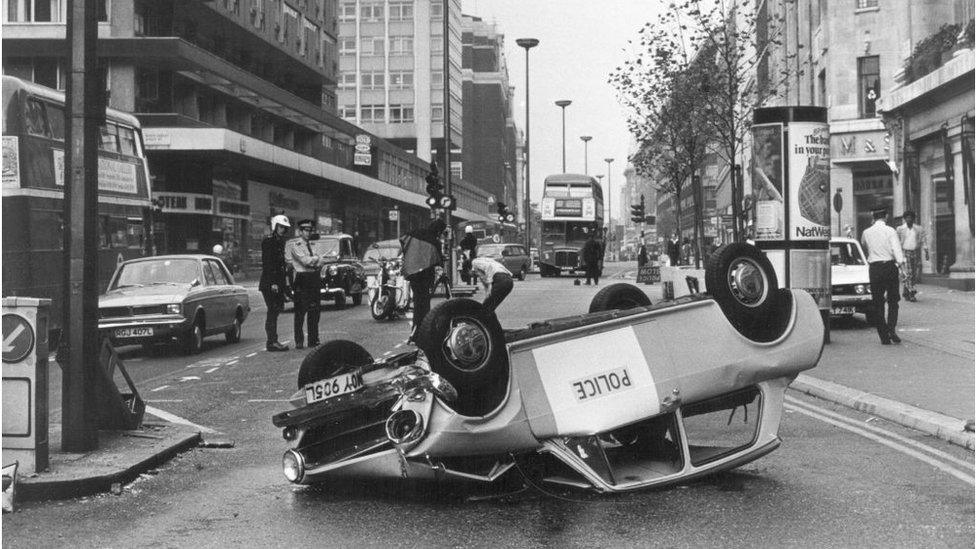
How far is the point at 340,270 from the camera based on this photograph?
24906 millimetres

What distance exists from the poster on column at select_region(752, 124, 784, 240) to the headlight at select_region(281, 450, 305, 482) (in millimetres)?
10037

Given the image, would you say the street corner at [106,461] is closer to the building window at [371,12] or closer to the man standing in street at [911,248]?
the man standing in street at [911,248]

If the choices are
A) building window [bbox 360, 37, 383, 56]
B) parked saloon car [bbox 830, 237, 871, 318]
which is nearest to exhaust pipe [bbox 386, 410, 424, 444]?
parked saloon car [bbox 830, 237, 871, 318]

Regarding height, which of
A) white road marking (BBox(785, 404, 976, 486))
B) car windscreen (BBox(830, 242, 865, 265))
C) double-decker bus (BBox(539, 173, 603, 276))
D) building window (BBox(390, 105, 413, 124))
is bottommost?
white road marking (BBox(785, 404, 976, 486))

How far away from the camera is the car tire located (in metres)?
6.33

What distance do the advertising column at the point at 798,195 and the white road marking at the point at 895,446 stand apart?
533 cm

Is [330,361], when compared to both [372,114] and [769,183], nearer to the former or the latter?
[769,183]

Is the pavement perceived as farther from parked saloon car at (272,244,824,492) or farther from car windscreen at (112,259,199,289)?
car windscreen at (112,259,199,289)

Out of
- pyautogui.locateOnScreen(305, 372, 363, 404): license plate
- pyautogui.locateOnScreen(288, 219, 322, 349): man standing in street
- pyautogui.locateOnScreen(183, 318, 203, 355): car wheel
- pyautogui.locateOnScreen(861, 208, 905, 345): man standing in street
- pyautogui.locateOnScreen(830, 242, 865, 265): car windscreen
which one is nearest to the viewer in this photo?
pyautogui.locateOnScreen(305, 372, 363, 404): license plate

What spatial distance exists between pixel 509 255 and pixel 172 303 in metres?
32.3

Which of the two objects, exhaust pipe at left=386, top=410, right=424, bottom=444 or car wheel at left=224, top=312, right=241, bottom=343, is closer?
exhaust pipe at left=386, top=410, right=424, bottom=444

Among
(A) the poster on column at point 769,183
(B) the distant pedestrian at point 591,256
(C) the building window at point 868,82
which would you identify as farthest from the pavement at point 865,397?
(C) the building window at point 868,82

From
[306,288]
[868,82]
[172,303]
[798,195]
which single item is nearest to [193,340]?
[172,303]

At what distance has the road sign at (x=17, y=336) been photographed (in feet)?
20.2
